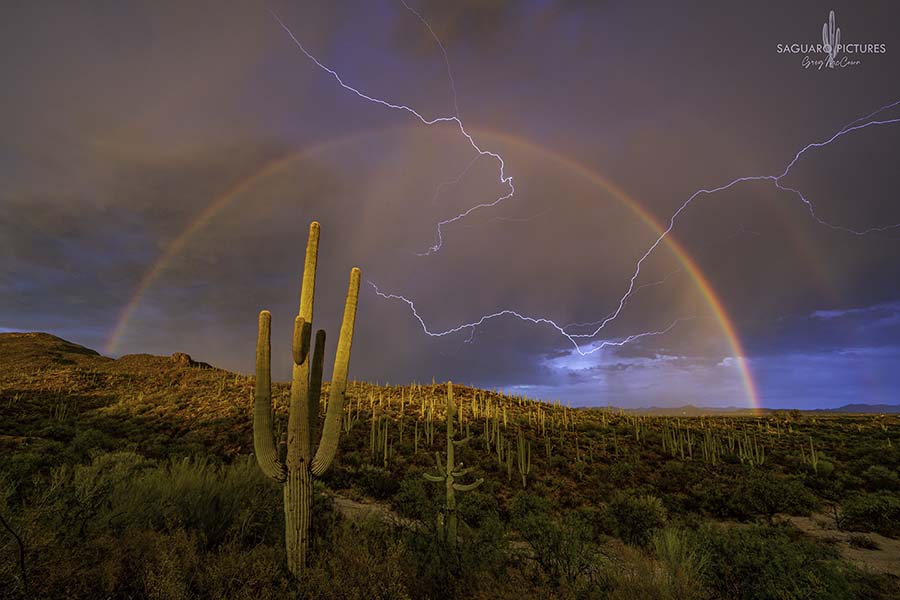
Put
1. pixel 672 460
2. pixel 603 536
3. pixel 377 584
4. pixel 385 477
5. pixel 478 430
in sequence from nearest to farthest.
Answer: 1. pixel 377 584
2. pixel 603 536
3. pixel 385 477
4. pixel 672 460
5. pixel 478 430

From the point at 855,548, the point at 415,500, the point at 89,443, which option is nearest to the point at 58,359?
A: the point at 89,443

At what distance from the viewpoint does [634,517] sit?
621 inches

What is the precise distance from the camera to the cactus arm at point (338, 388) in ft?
25.8

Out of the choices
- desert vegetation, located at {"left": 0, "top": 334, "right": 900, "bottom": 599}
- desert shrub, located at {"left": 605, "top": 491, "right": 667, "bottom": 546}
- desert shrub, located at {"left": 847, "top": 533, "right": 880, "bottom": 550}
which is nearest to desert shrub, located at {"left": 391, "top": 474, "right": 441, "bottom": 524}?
desert vegetation, located at {"left": 0, "top": 334, "right": 900, "bottom": 599}

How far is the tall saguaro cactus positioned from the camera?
725 centimetres

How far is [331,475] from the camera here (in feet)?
65.7

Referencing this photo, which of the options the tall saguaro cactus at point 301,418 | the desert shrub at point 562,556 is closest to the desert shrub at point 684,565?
the desert shrub at point 562,556

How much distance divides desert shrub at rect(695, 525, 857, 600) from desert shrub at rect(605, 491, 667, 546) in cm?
548

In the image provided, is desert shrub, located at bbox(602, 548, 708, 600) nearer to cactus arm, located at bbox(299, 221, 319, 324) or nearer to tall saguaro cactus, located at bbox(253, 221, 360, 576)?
tall saguaro cactus, located at bbox(253, 221, 360, 576)

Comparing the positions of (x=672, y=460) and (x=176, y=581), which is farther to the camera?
(x=672, y=460)

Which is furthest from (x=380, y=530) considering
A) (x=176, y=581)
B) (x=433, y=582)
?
(x=176, y=581)

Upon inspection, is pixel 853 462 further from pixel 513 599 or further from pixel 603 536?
pixel 513 599

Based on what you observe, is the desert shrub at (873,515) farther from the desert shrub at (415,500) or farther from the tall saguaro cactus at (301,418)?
the tall saguaro cactus at (301,418)

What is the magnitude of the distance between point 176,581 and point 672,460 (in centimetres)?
2873
